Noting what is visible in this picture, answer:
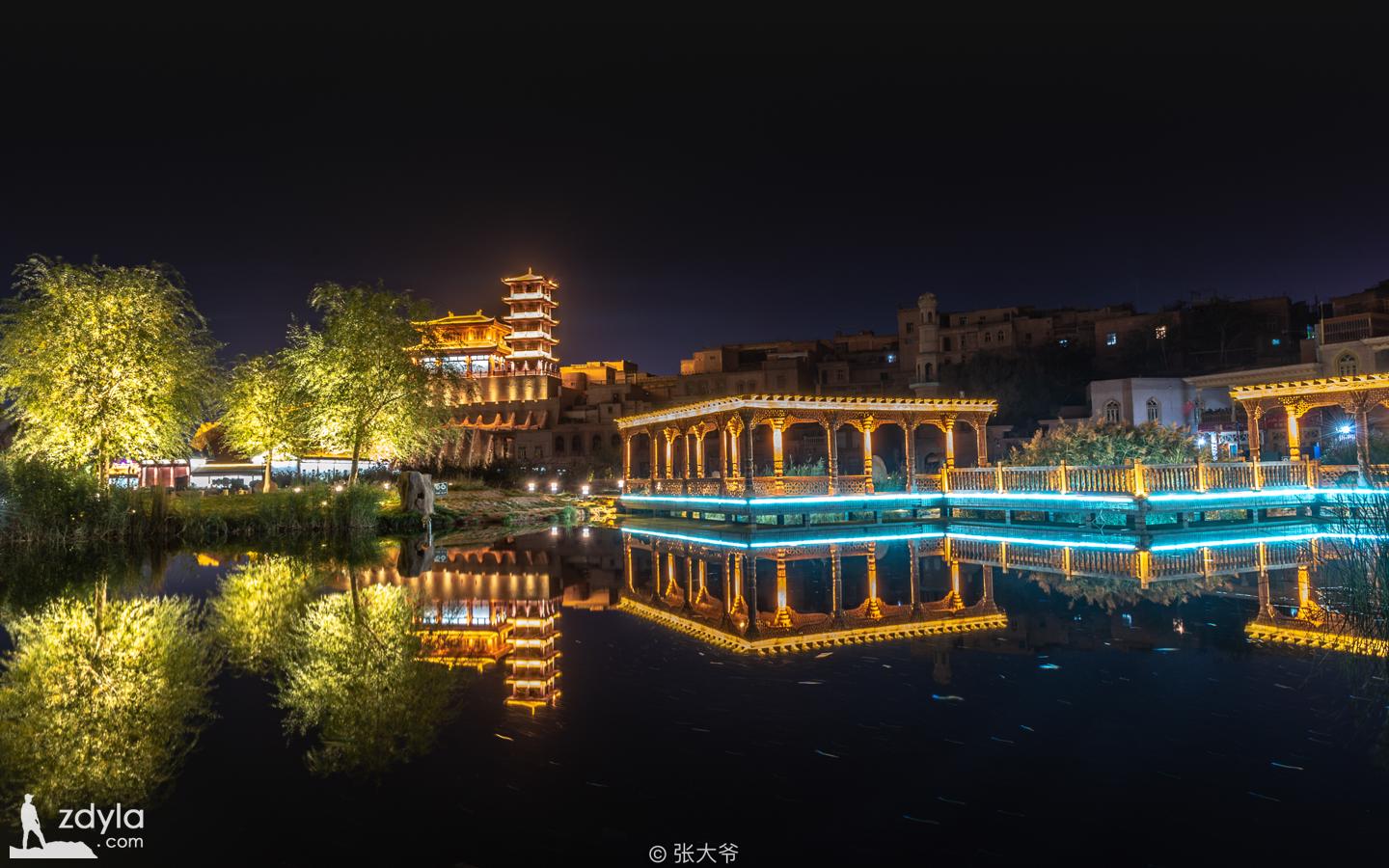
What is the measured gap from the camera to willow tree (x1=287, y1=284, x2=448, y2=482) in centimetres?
2891

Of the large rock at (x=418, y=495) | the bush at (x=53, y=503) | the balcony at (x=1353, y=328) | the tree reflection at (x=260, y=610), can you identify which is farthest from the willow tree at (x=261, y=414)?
the balcony at (x=1353, y=328)

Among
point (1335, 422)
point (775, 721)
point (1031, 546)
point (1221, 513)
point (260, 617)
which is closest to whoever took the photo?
point (775, 721)

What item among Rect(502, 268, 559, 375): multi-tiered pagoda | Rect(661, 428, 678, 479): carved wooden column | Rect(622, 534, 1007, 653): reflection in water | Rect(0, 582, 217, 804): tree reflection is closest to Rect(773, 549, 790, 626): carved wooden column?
Rect(622, 534, 1007, 653): reflection in water

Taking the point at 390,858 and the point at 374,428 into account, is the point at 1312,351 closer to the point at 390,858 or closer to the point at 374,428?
the point at 374,428

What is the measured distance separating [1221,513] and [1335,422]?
59.0ft

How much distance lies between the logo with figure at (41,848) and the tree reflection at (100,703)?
0.98ft

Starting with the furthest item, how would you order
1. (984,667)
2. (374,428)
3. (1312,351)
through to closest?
(1312,351) → (374,428) → (984,667)

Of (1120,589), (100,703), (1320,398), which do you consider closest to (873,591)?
(1120,589)

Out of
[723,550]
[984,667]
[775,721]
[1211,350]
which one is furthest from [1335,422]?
[775,721]

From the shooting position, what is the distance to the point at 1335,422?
120ft

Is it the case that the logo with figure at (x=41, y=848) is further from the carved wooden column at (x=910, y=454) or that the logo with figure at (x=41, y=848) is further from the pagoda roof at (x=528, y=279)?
the pagoda roof at (x=528, y=279)

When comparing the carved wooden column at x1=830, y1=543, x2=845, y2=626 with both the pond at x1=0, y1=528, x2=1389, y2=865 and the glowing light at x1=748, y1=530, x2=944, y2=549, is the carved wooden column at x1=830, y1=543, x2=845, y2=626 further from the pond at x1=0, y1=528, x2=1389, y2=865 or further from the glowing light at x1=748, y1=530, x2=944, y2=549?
the glowing light at x1=748, y1=530, x2=944, y2=549

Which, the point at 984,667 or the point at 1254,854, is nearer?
the point at 1254,854

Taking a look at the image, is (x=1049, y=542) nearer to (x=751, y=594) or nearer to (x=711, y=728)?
(x=751, y=594)
